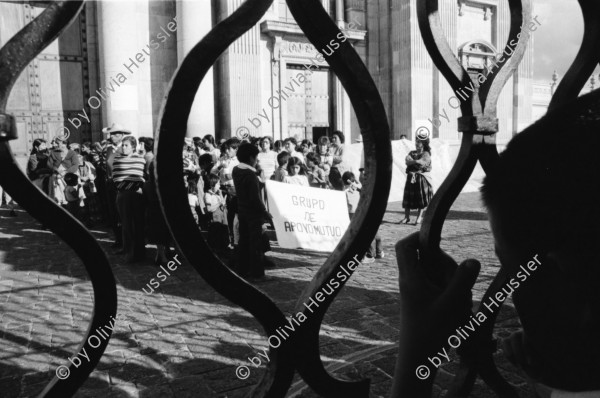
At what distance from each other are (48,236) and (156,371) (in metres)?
7.62

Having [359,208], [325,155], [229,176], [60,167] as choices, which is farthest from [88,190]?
[359,208]

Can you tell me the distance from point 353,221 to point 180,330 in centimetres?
370

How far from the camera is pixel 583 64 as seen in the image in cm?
155

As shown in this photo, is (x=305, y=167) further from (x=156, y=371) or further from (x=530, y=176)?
(x=530, y=176)

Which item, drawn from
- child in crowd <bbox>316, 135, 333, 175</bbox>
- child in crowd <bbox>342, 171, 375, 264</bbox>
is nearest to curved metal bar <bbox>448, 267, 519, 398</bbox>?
child in crowd <bbox>342, 171, 375, 264</bbox>

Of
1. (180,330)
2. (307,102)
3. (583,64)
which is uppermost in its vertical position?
(307,102)

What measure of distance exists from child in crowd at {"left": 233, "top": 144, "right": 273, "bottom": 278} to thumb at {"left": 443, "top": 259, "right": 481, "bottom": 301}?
223 inches

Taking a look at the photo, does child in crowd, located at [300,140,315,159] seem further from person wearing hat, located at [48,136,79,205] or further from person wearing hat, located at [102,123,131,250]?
person wearing hat, located at [48,136,79,205]

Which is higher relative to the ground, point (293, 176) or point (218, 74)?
point (218, 74)

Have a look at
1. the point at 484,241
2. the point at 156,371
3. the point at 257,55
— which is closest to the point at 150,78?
the point at 257,55

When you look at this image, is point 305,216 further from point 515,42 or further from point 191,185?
point 515,42

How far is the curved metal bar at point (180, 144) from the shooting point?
88 cm

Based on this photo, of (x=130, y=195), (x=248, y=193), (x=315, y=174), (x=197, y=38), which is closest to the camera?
(x=248, y=193)

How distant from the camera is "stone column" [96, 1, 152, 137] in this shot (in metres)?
14.5
